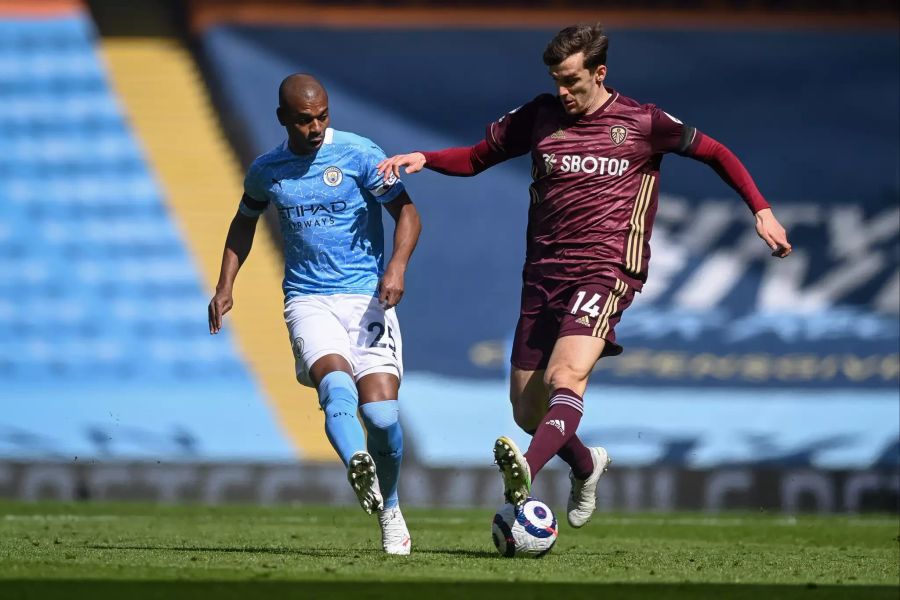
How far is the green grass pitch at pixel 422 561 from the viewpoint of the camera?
4863mm

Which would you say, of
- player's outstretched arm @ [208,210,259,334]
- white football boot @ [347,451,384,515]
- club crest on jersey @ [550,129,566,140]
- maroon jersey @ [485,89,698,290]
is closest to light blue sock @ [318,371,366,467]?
white football boot @ [347,451,384,515]

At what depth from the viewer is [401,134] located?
49.1 feet

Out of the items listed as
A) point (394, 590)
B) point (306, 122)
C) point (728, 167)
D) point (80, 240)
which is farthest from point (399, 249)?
point (80, 240)

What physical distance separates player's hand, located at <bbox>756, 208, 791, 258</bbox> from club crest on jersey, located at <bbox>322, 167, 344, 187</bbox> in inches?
75.3

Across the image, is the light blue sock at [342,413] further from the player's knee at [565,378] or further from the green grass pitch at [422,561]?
the player's knee at [565,378]

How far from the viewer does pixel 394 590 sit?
4836 mm

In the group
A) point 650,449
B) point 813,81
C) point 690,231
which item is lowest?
point 650,449

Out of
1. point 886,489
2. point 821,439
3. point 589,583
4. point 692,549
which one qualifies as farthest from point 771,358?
point 589,583

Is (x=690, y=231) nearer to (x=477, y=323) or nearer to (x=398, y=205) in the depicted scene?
(x=477, y=323)

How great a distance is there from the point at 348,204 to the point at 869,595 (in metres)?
3.02

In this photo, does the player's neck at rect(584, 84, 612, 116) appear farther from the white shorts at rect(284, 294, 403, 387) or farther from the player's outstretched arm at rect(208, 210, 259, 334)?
the player's outstretched arm at rect(208, 210, 259, 334)

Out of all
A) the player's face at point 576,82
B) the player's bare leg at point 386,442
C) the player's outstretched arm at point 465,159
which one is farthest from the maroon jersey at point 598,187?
the player's bare leg at point 386,442

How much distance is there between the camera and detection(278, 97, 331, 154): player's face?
6.48 m

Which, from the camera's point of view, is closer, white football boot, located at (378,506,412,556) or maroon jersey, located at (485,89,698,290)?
white football boot, located at (378,506,412,556)
